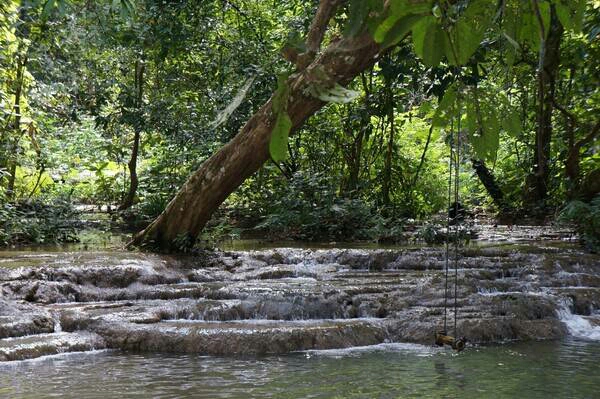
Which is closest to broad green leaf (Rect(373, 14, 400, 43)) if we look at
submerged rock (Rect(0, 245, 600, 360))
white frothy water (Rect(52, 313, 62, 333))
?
submerged rock (Rect(0, 245, 600, 360))

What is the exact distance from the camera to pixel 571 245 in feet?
37.0

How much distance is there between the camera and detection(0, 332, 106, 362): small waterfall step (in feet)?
19.6

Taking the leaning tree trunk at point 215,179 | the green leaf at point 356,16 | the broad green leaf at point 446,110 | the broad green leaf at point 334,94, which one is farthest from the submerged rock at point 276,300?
the green leaf at point 356,16

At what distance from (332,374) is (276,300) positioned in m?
2.02

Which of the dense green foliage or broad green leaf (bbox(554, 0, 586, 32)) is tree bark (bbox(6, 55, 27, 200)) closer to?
the dense green foliage

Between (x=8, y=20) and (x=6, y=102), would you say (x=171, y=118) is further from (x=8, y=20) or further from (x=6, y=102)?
(x=8, y=20)

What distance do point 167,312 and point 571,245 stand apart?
22.1 feet

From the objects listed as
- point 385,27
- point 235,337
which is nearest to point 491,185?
point 235,337

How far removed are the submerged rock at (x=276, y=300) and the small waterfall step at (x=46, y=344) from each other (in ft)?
0.03

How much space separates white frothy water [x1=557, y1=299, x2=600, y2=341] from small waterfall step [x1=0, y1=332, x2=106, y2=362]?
428cm

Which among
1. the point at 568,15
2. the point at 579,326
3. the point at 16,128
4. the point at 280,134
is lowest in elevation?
the point at 579,326

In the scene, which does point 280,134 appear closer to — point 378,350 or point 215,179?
point 378,350

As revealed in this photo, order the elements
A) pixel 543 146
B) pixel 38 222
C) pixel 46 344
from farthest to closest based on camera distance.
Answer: pixel 543 146 → pixel 38 222 → pixel 46 344

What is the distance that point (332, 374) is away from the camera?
5.49 m
